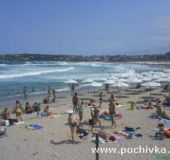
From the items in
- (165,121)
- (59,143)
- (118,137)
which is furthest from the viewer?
(165,121)

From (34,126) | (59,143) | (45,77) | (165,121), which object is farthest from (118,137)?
(45,77)

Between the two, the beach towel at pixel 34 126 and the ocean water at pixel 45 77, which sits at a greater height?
the beach towel at pixel 34 126

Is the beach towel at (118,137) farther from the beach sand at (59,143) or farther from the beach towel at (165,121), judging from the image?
the beach towel at (165,121)

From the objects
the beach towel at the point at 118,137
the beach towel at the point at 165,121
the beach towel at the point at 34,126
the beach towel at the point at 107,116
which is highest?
the beach towel at the point at 165,121

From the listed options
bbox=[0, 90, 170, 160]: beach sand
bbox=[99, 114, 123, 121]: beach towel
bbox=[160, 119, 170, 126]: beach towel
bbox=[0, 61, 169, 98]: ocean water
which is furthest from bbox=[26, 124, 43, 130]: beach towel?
bbox=[0, 61, 169, 98]: ocean water

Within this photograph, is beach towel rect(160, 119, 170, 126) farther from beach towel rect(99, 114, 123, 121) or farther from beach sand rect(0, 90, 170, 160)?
beach towel rect(99, 114, 123, 121)

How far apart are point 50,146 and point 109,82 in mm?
17939

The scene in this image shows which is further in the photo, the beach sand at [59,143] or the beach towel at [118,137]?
the beach towel at [118,137]

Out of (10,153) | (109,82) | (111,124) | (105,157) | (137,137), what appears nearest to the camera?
(105,157)

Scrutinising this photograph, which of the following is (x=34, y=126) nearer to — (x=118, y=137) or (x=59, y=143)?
(x=59, y=143)

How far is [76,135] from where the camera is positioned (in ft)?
43.8

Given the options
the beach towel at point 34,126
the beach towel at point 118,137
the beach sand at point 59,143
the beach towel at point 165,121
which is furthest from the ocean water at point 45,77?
the beach towel at point 118,137

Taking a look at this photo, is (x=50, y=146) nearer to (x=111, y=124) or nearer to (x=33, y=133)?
(x=33, y=133)

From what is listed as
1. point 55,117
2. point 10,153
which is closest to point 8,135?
point 10,153
